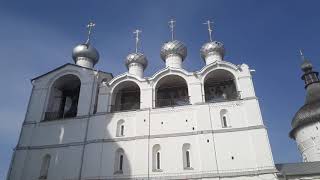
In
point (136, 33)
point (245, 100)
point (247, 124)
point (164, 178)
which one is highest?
point (136, 33)

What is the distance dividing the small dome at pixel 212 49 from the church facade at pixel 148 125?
6 centimetres

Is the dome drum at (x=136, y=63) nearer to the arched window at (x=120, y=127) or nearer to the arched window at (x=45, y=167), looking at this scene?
the arched window at (x=120, y=127)

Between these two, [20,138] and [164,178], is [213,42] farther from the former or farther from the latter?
[20,138]

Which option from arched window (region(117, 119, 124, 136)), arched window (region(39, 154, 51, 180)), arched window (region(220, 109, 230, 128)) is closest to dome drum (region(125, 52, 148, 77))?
arched window (region(117, 119, 124, 136))

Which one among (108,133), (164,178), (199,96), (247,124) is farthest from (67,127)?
(247,124)

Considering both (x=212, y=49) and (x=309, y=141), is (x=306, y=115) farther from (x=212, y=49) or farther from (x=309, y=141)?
(x=212, y=49)

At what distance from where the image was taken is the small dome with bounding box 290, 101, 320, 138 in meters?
23.5

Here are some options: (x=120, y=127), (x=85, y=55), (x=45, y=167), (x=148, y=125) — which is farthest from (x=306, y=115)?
(x=45, y=167)

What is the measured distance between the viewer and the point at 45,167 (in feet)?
59.0

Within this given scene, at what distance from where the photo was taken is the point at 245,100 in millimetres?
17875

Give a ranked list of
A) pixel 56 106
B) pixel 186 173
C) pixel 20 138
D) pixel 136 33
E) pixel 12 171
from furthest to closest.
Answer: pixel 136 33
pixel 56 106
pixel 20 138
pixel 12 171
pixel 186 173

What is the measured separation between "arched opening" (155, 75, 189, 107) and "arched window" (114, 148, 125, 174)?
3543 mm

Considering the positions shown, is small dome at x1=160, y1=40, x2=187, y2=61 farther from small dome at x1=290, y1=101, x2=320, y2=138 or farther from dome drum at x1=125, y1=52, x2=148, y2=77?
small dome at x1=290, y1=101, x2=320, y2=138

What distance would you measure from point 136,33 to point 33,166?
37.2ft
